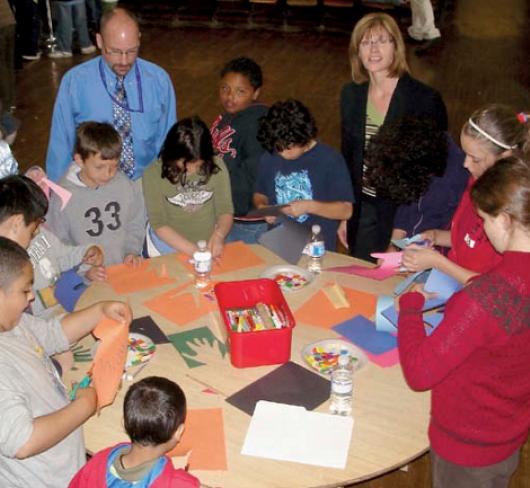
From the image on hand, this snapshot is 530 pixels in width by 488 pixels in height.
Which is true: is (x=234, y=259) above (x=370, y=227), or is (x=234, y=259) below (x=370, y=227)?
above

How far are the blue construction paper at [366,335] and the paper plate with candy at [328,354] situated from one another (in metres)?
0.06

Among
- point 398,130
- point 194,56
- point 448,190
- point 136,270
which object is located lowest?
point 194,56

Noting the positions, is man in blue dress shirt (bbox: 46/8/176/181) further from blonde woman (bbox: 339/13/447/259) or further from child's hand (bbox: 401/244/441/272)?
child's hand (bbox: 401/244/441/272)

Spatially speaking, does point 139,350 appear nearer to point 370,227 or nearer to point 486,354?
point 486,354

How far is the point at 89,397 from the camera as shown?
2.10 meters

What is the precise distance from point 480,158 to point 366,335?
2.73 ft

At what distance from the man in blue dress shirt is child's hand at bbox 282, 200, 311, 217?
1.03 meters

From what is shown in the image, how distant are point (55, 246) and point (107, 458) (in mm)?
1516

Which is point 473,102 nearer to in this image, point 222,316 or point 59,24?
point 59,24

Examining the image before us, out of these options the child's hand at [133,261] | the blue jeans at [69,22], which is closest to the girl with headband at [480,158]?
the child's hand at [133,261]

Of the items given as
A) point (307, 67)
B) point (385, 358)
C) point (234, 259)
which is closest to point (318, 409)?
point (385, 358)

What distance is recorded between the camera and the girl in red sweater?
1850mm

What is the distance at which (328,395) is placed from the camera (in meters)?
2.41

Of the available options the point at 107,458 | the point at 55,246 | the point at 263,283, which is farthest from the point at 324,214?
the point at 107,458
